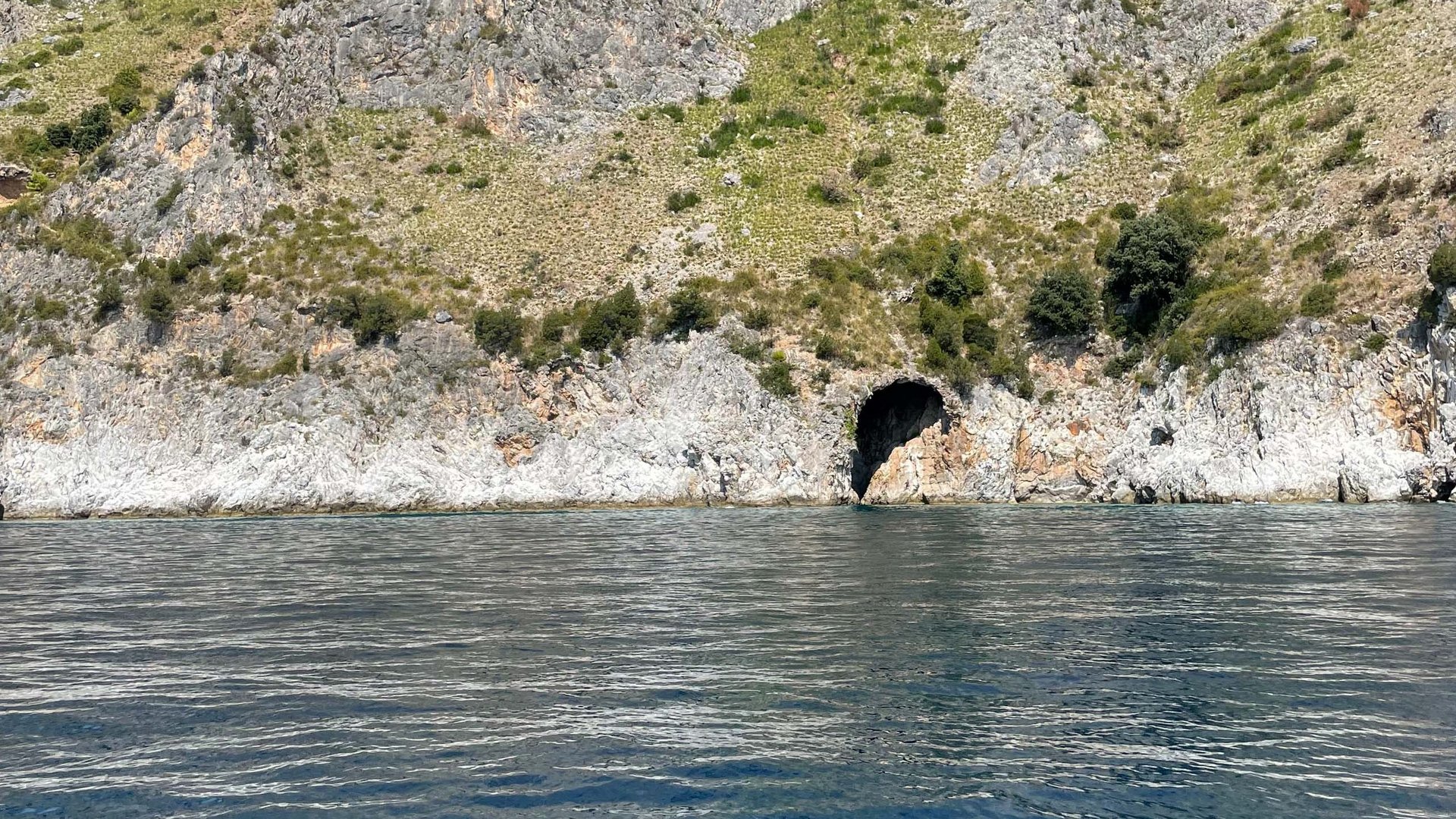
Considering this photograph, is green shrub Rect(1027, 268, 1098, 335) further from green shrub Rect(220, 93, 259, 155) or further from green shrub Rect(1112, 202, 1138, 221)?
green shrub Rect(220, 93, 259, 155)

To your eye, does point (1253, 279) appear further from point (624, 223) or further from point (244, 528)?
point (244, 528)

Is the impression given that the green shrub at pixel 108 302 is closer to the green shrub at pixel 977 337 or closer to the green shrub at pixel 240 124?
the green shrub at pixel 240 124

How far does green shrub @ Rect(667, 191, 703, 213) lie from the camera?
72.1 m

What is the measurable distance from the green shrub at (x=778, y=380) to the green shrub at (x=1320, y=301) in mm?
26067

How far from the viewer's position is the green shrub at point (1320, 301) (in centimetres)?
5094

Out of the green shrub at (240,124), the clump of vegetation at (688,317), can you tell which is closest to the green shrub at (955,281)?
the clump of vegetation at (688,317)

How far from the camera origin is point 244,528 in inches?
1711

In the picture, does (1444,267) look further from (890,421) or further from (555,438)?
(555,438)

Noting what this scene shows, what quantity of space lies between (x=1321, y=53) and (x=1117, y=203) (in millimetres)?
20014

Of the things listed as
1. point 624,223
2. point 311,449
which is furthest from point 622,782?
point 624,223

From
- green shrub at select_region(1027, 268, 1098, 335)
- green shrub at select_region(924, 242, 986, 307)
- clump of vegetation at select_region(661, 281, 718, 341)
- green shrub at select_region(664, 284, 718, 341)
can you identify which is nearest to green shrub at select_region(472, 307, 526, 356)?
clump of vegetation at select_region(661, 281, 718, 341)

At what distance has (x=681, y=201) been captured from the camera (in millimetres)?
72438

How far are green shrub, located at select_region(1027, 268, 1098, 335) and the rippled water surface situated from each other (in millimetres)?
37340

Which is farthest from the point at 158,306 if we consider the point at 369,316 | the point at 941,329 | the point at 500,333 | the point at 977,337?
the point at 977,337
